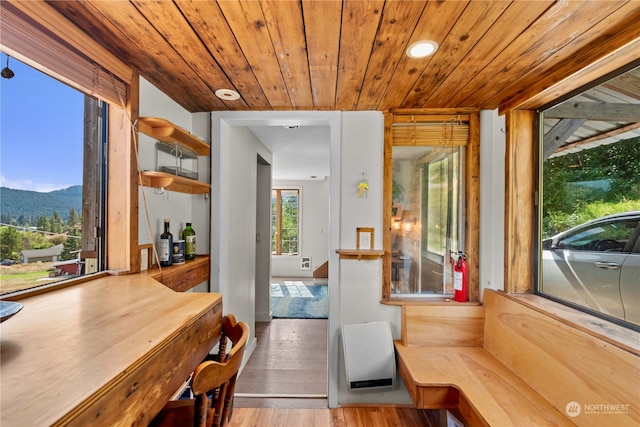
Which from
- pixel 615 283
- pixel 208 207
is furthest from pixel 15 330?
pixel 615 283

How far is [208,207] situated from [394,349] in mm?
1716

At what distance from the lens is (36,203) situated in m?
1.11

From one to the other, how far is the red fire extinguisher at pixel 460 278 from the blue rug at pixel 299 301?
6.52ft

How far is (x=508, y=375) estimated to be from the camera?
1.64 metres

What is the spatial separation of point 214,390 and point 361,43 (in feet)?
4.98

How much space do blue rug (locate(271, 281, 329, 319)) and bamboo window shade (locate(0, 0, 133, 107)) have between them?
10.7 feet

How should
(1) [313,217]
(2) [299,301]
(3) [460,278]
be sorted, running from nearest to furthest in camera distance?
(3) [460,278]
(2) [299,301]
(1) [313,217]

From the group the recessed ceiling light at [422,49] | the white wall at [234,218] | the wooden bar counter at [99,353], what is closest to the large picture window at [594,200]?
the recessed ceiling light at [422,49]

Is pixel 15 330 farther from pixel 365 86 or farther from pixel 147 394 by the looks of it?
pixel 365 86

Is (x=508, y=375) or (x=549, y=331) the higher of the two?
(x=549, y=331)

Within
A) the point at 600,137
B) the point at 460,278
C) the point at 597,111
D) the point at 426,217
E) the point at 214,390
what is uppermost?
the point at 597,111

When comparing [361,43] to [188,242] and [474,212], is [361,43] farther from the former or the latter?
[188,242]

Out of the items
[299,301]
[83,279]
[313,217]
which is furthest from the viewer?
[313,217]

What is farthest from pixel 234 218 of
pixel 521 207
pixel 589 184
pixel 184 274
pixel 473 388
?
pixel 589 184
